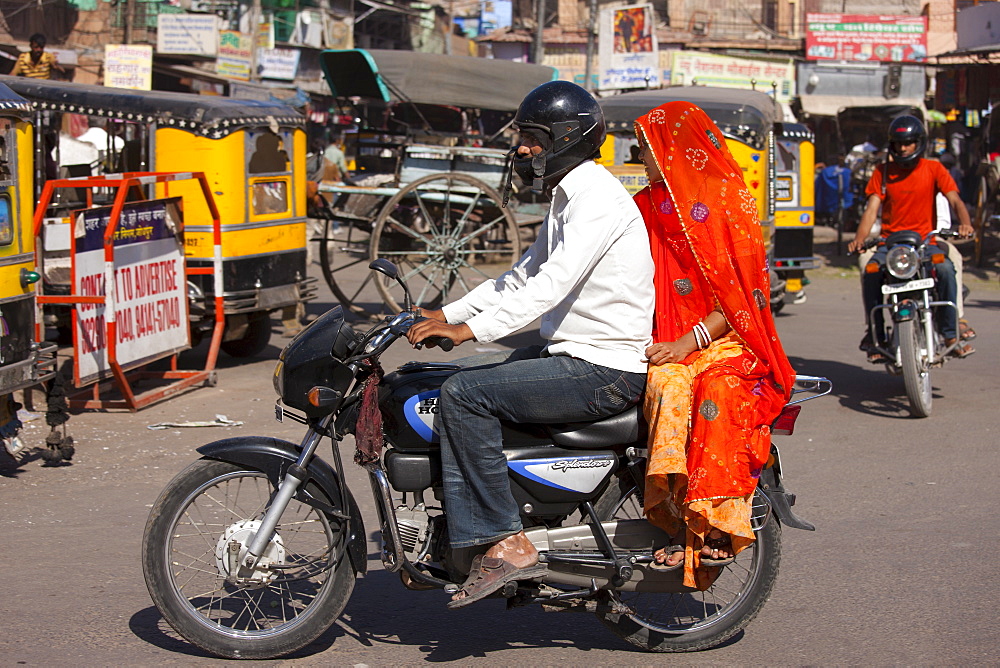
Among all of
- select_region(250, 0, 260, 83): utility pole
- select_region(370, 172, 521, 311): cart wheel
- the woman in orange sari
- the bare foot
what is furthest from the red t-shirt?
select_region(250, 0, 260, 83): utility pole

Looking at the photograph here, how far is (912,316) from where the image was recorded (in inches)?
280

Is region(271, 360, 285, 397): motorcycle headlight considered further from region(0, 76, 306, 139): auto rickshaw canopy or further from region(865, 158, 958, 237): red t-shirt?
region(0, 76, 306, 139): auto rickshaw canopy

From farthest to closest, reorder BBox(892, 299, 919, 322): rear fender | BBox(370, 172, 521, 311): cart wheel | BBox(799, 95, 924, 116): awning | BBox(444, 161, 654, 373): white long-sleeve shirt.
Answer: BBox(799, 95, 924, 116): awning < BBox(370, 172, 521, 311): cart wheel < BBox(892, 299, 919, 322): rear fender < BBox(444, 161, 654, 373): white long-sleeve shirt

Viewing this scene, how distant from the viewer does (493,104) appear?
13.4 meters

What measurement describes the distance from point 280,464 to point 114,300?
4209mm

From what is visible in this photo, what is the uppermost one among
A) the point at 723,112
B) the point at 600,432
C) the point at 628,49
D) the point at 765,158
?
the point at 628,49

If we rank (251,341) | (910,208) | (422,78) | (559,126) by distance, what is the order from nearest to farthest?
(559,126) → (910,208) → (251,341) → (422,78)

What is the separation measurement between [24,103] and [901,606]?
5.07 metres

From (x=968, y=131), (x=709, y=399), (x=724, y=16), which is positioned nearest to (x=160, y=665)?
(x=709, y=399)

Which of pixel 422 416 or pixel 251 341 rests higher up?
pixel 422 416

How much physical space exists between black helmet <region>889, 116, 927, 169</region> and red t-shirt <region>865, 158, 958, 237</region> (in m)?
0.05

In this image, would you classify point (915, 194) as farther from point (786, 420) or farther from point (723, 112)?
point (786, 420)

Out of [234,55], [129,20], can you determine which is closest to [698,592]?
[129,20]

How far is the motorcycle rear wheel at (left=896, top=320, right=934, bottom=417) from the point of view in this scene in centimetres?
699
